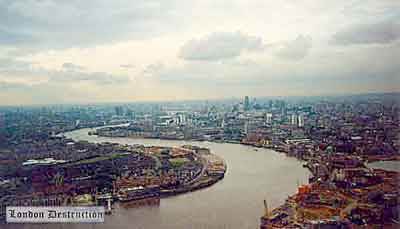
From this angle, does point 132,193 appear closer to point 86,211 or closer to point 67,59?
point 86,211

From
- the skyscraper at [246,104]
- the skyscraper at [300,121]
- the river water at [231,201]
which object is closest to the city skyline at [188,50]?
the skyscraper at [246,104]

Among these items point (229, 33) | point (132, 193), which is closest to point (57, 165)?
point (132, 193)

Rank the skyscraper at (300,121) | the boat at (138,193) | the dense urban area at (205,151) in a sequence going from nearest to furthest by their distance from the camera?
1. the dense urban area at (205,151)
2. the boat at (138,193)
3. the skyscraper at (300,121)

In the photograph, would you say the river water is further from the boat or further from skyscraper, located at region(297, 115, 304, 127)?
skyscraper, located at region(297, 115, 304, 127)

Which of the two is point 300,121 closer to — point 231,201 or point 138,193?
point 231,201

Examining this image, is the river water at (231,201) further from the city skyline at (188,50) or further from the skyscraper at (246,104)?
the city skyline at (188,50)

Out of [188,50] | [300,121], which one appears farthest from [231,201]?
[188,50]

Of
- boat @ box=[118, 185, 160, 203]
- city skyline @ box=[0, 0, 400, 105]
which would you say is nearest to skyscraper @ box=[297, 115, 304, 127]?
city skyline @ box=[0, 0, 400, 105]
